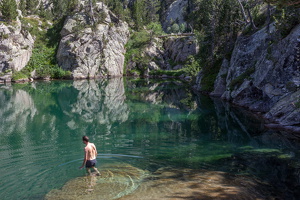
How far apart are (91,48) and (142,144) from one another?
211ft

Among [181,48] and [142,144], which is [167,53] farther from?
[142,144]

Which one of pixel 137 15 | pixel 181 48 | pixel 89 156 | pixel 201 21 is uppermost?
pixel 137 15

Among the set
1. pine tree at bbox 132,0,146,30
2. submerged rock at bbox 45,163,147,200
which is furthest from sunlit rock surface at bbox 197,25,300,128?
pine tree at bbox 132,0,146,30

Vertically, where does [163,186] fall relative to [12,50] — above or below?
below

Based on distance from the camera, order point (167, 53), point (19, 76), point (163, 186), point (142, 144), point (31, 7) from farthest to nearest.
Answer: point (31, 7) < point (167, 53) < point (19, 76) < point (142, 144) < point (163, 186)

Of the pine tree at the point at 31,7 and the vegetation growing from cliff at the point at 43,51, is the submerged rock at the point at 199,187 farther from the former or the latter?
the pine tree at the point at 31,7

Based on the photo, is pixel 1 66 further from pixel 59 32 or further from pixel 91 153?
pixel 91 153

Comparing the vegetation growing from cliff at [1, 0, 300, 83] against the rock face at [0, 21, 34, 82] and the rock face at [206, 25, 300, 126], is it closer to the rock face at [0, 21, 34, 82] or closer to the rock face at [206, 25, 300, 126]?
the rock face at [206, 25, 300, 126]

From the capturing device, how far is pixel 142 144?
15.1 metres

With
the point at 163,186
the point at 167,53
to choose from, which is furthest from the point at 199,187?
the point at 167,53

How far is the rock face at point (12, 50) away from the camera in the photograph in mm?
60781

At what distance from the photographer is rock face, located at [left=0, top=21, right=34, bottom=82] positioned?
60781mm

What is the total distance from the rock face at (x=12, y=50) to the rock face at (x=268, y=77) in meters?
53.4

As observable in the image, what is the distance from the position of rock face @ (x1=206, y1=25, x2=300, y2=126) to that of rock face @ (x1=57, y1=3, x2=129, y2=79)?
49.1m
